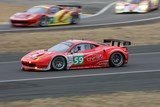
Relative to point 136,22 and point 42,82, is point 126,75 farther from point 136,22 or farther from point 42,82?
→ point 136,22

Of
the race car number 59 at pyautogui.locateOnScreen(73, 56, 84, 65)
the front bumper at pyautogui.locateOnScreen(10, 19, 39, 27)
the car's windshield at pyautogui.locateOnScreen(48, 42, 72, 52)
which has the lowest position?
the race car number 59 at pyautogui.locateOnScreen(73, 56, 84, 65)

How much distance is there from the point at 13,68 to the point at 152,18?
1870 cm

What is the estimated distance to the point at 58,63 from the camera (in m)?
18.0

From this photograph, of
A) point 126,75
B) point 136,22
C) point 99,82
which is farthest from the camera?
point 136,22

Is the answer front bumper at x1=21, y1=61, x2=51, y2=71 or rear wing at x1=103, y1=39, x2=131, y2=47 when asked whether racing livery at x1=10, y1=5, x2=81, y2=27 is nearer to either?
rear wing at x1=103, y1=39, x2=131, y2=47

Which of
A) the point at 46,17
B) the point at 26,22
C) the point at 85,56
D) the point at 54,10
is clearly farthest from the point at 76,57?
the point at 54,10

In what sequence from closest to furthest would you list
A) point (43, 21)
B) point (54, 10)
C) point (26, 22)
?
1. point (26, 22)
2. point (43, 21)
3. point (54, 10)

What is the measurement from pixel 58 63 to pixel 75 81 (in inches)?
90.5

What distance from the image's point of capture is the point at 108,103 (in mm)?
12266

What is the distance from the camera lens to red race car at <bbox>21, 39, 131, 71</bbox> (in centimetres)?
1788

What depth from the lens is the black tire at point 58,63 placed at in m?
17.9

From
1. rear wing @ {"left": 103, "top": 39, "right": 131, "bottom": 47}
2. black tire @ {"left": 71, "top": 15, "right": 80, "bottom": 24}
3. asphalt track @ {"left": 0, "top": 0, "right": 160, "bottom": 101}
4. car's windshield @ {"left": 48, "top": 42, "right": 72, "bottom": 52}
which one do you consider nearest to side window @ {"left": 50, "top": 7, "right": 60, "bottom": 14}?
black tire @ {"left": 71, "top": 15, "right": 80, "bottom": 24}

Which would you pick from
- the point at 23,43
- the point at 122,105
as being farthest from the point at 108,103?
the point at 23,43

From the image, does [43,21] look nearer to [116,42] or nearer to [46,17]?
[46,17]
